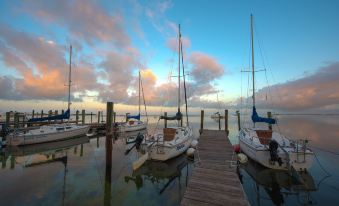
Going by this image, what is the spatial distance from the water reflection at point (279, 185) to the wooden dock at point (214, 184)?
1633mm

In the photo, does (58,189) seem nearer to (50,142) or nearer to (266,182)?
(266,182)

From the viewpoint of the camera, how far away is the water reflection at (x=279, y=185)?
332 inches

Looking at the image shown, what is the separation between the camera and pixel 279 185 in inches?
378

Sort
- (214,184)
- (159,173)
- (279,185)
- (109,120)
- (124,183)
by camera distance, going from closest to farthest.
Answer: (214,184) → (279,185) → (124,183) → (109,120) → (159,173)

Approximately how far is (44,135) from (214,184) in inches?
729

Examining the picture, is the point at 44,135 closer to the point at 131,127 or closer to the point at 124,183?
the point at 131,127

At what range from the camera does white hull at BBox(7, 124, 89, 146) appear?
1747cm

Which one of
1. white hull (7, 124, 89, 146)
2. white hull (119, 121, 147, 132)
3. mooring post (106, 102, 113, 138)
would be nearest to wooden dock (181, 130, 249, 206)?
mooring post (106, 102, 113, 138)

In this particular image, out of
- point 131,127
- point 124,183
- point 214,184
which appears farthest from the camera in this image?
point 131,127

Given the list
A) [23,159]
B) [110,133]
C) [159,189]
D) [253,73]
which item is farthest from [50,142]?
[253,73]

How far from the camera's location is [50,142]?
1980 centimetres

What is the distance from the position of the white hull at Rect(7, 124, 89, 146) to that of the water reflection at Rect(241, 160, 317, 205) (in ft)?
62.1

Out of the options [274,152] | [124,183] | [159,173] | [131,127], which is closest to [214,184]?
[159,173]

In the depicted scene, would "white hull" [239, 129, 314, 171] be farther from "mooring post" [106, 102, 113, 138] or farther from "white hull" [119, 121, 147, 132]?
"white hull" [119, 121, 147, 132]
